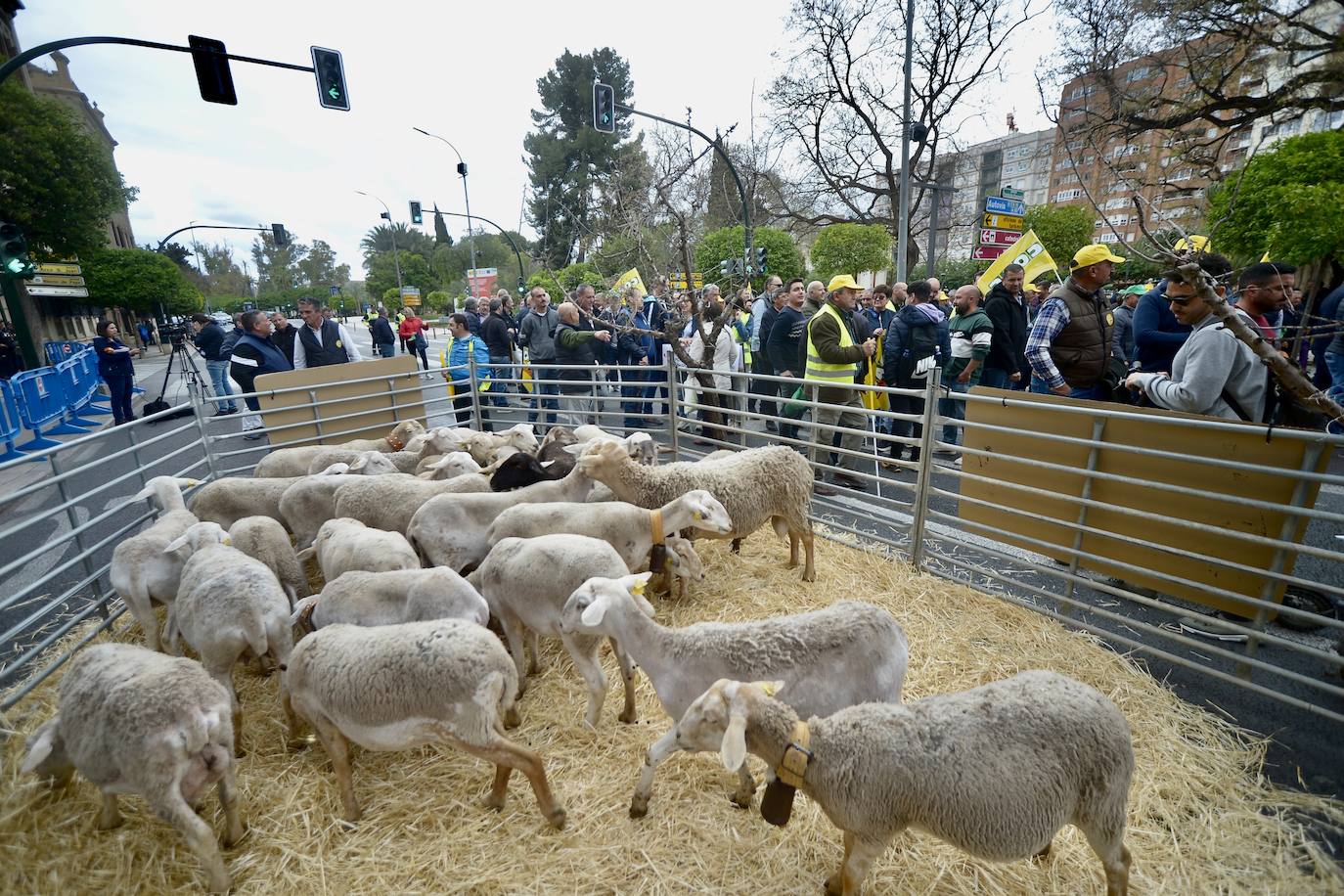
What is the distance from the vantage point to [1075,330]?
17.2 ft

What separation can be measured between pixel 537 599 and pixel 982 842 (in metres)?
2.35

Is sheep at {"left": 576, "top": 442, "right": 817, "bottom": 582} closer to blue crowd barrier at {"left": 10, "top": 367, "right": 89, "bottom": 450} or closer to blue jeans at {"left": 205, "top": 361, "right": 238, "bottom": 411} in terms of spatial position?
blue crowd barrier at {"left": 10, "top": 367, "right": 89, "bottom": 450}

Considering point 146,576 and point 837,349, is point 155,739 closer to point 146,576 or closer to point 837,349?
point 146,576

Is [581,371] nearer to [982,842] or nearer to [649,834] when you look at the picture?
[649,834]

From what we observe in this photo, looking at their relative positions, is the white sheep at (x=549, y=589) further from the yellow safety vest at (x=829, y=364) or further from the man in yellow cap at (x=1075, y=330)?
the man in yellow cap at (x=1075, y=330)

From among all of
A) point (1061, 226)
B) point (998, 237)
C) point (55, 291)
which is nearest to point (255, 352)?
point (998, 237)

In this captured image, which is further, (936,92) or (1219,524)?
(936,92)

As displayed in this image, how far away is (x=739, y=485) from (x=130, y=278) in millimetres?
38284

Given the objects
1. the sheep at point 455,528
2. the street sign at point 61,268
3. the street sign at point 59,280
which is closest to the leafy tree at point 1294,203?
the sheep at point 455,528

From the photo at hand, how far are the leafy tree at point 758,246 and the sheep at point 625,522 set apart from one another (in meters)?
17.7

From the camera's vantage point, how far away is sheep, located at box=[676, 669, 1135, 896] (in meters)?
2.08

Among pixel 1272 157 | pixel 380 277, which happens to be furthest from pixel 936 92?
pixel 380 277

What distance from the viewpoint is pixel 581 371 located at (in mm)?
9531

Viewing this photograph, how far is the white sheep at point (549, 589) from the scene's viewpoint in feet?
10.9
